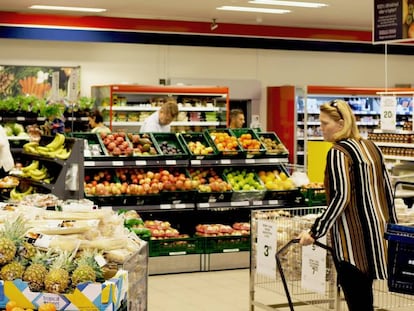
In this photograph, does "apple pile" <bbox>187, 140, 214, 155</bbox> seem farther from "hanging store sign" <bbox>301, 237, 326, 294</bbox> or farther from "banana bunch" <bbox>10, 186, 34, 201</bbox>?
"hanging store sign" <bbox>301, 237, 326, 294</bbox>

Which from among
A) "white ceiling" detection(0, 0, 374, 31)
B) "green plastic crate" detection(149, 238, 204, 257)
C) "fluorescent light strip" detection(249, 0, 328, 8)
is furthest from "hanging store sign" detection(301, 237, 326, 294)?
"white ceiling" detection(0, 0, 374, 31)

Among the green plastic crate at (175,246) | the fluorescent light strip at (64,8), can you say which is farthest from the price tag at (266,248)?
the fluorescent light strip at (64,8)

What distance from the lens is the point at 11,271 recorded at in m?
4.00

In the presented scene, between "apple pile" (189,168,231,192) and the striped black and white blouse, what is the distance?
14.3 feet

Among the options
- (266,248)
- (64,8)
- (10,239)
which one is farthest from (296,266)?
(64,8)

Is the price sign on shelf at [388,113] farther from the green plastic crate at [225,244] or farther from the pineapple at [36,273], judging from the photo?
the pineapple at [36,273]

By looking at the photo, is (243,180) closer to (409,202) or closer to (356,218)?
(409,202)

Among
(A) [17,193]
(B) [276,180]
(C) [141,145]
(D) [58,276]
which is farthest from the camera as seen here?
(B) [276,180]

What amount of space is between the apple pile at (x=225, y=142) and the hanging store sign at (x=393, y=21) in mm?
2369

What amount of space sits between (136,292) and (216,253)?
187 inches

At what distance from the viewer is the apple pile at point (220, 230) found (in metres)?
9.39

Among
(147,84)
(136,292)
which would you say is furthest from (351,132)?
(147,84)

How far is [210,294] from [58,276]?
450 centimetres

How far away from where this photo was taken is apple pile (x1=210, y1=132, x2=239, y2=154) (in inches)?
383
